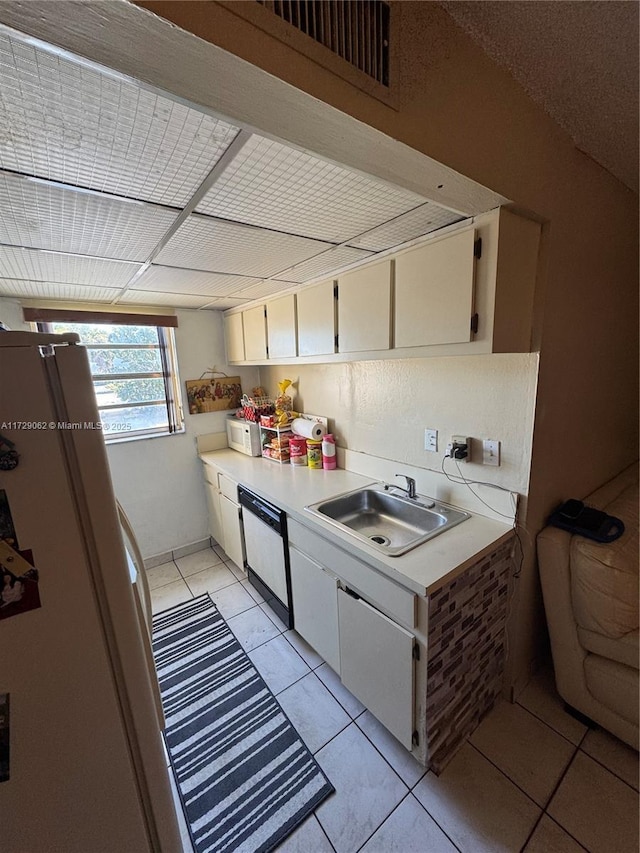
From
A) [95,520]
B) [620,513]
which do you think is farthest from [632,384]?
[95,520]

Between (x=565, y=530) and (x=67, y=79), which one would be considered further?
(x=565, y=530)

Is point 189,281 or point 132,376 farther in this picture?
point 132,376

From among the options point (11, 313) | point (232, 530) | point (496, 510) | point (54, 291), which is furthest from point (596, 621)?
point (11, 313)

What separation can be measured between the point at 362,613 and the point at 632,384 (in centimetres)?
216

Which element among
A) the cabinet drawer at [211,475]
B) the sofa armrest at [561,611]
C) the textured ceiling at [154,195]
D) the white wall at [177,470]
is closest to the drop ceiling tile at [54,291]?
the textured ceiling at [154,195]

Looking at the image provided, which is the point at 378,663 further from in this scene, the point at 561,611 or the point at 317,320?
the point at 317,320

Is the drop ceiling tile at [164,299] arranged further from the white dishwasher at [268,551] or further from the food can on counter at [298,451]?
the white dishwasher at [268,551]

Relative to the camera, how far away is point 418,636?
3.95ft

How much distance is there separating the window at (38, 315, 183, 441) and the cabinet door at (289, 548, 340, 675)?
1702 millimetres

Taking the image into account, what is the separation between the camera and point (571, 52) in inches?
35.8

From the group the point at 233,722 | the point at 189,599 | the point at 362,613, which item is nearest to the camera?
the point at 362,613

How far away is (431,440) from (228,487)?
1.52 metres

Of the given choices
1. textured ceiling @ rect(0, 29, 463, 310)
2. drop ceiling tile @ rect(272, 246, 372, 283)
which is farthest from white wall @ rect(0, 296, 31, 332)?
drop ceiling tile @ rect(272, 246, 372, 283)

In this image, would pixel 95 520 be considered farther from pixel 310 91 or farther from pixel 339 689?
pixel 339 689
